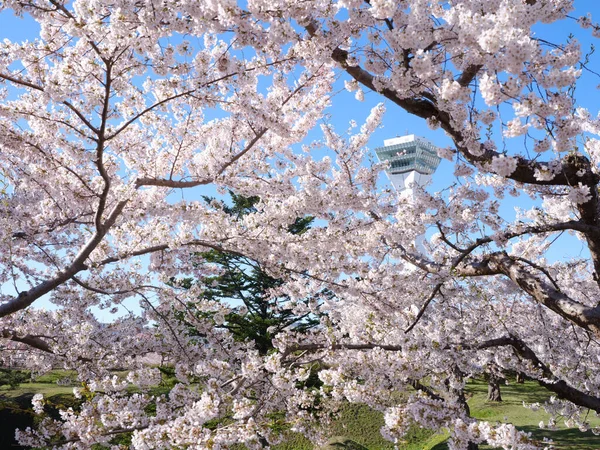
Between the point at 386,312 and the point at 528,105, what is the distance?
412cm

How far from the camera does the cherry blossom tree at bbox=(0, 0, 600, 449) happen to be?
149 inches

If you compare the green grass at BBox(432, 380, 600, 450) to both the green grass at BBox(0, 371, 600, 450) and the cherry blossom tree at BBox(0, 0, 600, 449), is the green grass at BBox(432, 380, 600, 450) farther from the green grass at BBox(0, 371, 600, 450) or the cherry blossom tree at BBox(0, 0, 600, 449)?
the cherry blossom tree at BBox(0, 0, 600, 449)

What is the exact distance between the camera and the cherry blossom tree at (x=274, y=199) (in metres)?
3.79

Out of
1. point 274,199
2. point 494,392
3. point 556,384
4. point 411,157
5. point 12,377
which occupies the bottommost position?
point 494,392

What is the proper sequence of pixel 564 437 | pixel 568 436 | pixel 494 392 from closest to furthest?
pixel 564 437
pixel 568 436
pixel 494 392

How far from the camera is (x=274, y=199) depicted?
6.62 meters

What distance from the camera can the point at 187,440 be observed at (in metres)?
4.34

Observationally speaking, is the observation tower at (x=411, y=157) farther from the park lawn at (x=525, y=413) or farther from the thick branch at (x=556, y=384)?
the thick branch at (x=556, y=384)

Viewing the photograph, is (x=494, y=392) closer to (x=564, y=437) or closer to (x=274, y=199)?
(x=564, y=437)

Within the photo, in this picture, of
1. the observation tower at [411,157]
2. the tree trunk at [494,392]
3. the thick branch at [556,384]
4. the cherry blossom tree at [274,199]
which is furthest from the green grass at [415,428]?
the observation tower at [411,157]

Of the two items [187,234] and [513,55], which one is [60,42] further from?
[513,55]

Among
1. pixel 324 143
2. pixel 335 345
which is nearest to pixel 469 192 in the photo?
pixel 335 345

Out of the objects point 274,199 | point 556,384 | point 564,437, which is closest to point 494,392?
point 564,437

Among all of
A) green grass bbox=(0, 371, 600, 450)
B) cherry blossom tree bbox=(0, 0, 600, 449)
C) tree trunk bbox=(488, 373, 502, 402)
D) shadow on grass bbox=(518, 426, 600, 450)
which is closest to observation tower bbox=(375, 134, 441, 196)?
tree trunk bbox=(488, 373, 502, 402)
